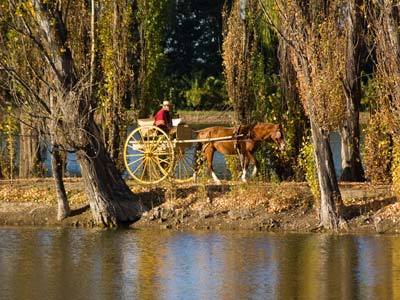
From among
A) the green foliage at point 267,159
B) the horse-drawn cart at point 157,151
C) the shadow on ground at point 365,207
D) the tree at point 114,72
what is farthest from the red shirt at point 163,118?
the shadow on ground at point 365,207

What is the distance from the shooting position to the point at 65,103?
20641mm

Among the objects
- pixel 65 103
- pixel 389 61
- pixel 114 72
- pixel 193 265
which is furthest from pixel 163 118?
pixel 193 265

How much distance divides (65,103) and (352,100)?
6.12 meters

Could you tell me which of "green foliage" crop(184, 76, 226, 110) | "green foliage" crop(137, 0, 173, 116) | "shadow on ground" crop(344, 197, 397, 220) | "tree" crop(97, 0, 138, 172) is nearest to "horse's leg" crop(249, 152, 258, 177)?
"tree" crop(97, 0, 138, 172)

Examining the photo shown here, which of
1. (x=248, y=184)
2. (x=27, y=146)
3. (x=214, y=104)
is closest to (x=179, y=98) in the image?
(x=214, y=104)

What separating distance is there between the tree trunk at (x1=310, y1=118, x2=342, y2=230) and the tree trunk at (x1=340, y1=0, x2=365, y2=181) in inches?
114

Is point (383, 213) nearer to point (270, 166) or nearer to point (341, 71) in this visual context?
point (341, 71)

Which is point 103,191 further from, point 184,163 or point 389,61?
point 389,61

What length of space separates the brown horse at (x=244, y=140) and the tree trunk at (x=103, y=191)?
2340 millimetres

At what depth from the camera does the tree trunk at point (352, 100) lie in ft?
74.2

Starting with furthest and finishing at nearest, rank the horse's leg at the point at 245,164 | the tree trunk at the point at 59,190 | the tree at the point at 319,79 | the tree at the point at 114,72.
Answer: the tree at the point at 114,72 → the horse's leg at the point at 245,164 → the tree trunk at the point at 59,190 → the tree at the point at 319,79

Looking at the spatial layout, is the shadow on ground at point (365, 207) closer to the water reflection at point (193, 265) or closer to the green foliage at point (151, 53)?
the water reflection at point (193, 265)

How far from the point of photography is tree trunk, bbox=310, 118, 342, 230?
781 inches

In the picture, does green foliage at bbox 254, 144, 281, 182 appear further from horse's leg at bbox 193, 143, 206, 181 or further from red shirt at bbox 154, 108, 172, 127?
red shirt at bbox 154, 108, 172, 127
